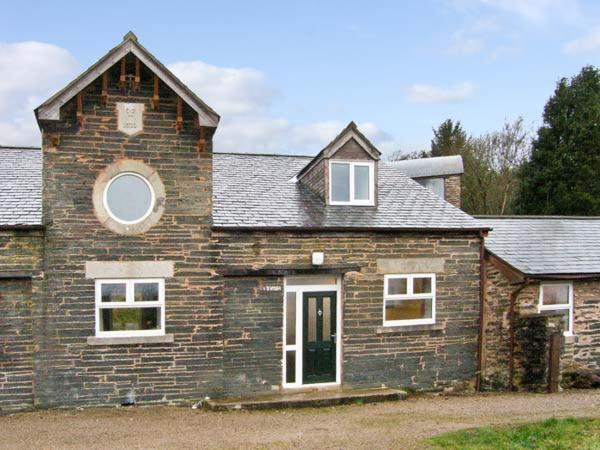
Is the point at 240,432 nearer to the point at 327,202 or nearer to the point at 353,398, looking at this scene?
the point at 353,398

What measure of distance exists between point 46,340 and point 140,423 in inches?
106

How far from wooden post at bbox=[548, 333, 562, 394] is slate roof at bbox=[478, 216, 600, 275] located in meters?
1.69

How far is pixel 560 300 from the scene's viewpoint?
656 inches

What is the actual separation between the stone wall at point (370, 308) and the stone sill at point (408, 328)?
2cm

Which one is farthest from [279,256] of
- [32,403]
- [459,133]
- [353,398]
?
[459,133]

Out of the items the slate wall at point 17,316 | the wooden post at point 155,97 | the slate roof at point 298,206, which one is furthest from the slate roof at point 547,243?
the slate wall at point 17,316

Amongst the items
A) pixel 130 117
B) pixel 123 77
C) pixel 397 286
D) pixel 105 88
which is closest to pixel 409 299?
pixel 397 286

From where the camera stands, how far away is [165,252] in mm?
13508

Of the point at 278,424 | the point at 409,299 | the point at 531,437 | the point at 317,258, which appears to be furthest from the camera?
the point at 409,299

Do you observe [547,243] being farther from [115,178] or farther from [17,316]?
[17,316]

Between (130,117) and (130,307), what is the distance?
3.94 m

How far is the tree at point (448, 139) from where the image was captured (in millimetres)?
47938

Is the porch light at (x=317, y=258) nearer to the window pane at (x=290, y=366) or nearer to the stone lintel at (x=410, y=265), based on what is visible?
the stone lintel at (x=410, y=265)

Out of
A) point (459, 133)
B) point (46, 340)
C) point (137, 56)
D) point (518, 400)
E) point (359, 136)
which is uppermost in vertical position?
point (459, 133)
